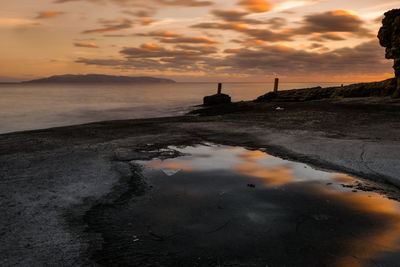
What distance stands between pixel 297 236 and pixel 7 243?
3269 mm

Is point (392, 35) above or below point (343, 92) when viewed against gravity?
above

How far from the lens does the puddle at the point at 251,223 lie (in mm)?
3193

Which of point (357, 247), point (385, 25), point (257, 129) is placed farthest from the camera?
point (385, 25)

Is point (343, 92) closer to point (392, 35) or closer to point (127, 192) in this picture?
point (392, 35)

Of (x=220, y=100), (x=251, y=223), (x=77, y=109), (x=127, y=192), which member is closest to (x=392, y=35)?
(x=220, y=100)

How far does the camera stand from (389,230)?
379 centimetres

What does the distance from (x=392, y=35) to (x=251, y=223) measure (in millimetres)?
23230

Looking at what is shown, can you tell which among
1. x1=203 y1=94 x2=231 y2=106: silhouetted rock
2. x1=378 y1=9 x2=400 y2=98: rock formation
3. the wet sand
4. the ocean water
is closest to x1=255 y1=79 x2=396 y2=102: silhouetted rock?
x1=378 y1=9 x2=400 y2=98: rock formation

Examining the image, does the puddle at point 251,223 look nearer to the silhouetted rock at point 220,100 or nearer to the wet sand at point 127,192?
the wet sand at point 127,192

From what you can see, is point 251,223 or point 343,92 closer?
point 251,223

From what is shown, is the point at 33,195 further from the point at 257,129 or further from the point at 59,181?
the point at 257,129

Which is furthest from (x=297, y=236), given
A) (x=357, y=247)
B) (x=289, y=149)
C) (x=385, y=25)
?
(x=385, y=25)

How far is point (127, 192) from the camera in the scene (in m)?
5.07

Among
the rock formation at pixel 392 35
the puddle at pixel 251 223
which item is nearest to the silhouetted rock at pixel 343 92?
the rock formation at pixel 392 35
